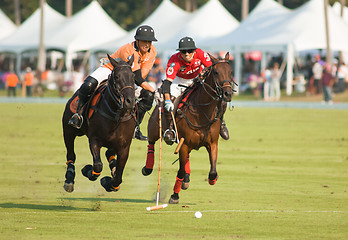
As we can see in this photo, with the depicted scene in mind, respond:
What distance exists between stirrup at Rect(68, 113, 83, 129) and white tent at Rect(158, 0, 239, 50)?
3694 centimetres

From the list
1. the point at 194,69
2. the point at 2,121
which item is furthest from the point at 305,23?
the point at 194,69

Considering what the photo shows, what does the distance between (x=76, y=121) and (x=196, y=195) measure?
2.69m

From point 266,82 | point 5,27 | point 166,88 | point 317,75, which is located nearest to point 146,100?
point 166,88

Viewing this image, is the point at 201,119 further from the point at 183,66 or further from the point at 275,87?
the point at 275,87

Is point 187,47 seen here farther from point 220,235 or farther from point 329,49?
point 329,49

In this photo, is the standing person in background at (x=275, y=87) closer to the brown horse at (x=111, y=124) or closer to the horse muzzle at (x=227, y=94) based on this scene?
the horse muzzle at (x=227, y=94)

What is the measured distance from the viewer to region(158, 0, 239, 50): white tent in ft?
162

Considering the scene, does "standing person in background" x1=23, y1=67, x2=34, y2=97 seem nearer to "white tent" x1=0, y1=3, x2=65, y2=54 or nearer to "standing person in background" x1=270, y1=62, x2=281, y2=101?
"white tent" x1=0, y1=3, x2=65, y2=54

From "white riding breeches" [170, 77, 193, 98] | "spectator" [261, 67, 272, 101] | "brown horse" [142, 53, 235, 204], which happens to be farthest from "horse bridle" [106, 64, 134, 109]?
"spectator" [261, 67, 272, 101]

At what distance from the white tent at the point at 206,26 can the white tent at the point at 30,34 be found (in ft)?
35.5

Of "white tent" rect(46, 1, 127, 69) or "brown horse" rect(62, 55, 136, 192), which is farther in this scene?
"white tent" rect(46, 1, 127, 69)

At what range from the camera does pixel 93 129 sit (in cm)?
1127

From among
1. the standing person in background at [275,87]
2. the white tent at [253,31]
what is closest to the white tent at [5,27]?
the white tent at [253,31]

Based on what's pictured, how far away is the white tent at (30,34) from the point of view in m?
54.9
